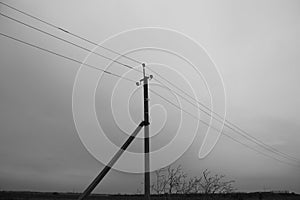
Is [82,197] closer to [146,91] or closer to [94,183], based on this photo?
[94,183]

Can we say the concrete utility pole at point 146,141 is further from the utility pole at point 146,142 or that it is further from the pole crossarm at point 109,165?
the pole crossarm at point 109,165

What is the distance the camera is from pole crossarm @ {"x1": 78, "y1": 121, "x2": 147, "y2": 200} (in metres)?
15.4

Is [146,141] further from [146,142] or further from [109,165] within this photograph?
[109,165]

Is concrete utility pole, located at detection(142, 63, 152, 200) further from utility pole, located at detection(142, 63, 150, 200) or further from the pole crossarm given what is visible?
the pole crossarm

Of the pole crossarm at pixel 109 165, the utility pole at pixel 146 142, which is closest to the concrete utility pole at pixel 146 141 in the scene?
the utility pole at pixel 146 142

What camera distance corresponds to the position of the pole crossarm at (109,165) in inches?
607

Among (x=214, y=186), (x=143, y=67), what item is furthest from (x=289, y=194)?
(x=143, y=67)

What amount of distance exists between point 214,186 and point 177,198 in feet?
6.85

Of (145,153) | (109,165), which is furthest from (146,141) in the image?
(109,165)

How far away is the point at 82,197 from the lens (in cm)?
1516

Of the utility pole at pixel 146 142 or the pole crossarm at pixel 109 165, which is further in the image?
the pole crossarm at pixel 109 165

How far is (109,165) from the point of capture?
16.0 metres

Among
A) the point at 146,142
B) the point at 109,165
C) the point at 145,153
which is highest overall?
the point at 146,142

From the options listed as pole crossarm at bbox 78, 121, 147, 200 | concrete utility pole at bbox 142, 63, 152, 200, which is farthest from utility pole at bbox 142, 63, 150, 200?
pole crossarm at bbox 78, 121, 147, 200
